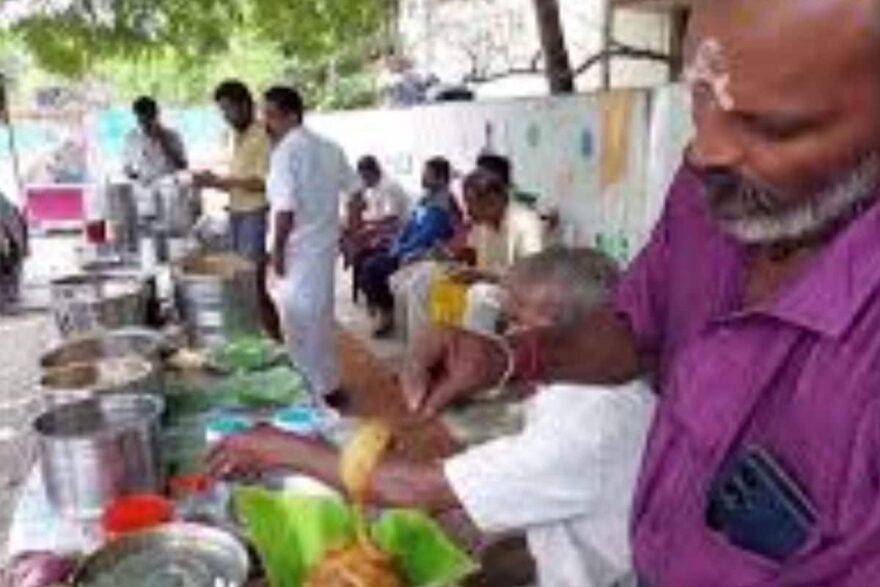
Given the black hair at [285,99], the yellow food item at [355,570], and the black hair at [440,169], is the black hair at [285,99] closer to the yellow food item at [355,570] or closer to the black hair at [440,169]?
the black hair at [440,169]

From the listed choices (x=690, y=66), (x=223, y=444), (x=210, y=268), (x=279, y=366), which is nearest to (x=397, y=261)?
(x=210, y=268)

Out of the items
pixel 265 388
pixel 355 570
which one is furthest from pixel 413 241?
pixel 355 570

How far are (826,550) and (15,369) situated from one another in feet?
21.8

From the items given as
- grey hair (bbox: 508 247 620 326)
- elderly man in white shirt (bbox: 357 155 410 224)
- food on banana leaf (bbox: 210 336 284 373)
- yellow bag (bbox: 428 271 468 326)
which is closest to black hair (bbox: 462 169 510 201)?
yellow bag (bbox: 428 271 468 326)

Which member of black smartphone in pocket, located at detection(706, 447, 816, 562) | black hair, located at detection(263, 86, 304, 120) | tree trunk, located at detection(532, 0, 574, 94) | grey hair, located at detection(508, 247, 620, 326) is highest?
tree trunk, located at detection(532, 0, 574, 94)

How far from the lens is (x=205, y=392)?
3.25 m

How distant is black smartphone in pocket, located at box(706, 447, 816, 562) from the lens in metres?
1.20

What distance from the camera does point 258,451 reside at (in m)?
2.07

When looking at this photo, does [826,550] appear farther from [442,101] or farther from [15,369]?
[442,101]

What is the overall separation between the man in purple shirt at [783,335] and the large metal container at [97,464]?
4.15 feet

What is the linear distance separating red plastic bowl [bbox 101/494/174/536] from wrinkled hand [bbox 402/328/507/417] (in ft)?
2.42

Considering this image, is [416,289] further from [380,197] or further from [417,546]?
[417,546]

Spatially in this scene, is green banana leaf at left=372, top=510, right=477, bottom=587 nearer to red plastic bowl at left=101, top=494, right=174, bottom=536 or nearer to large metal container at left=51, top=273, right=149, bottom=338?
red plastic bowl at left=101, top=494, right=174, bottom=536

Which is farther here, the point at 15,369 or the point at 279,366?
the point at 15,369
